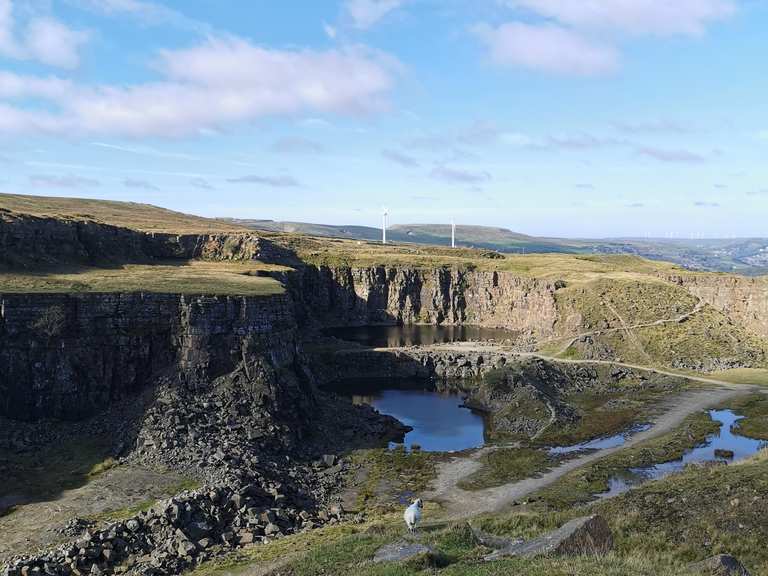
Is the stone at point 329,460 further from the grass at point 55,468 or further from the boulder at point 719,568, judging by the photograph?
the boulder at point 719,568

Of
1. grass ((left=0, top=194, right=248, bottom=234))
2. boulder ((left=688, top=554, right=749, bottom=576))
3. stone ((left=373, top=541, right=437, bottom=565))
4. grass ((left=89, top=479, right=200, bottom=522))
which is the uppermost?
grass ((left=0, top=194, right=248, bottom=234))

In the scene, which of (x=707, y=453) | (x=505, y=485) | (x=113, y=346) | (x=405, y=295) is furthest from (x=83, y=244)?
(x=405, y=295)

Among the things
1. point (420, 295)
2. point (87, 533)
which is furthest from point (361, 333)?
point (87, 533)

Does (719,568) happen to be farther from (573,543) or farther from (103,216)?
(103,216)

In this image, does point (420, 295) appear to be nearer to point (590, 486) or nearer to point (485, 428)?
point (485, 428)

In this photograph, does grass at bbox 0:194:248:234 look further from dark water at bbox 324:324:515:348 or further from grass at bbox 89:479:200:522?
grass at bbox 89:479:200:522

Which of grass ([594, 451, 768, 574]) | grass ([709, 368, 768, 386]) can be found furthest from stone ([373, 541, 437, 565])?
grass ([709, 368, 768, 386])
